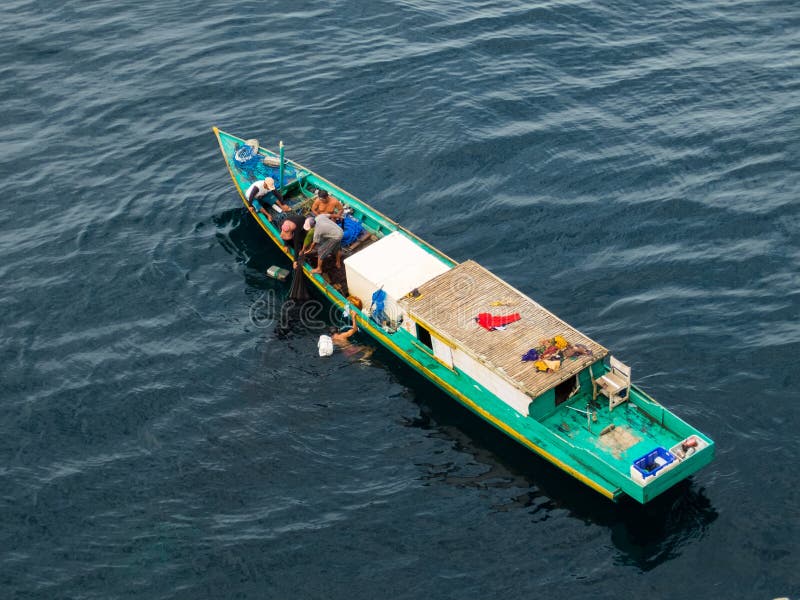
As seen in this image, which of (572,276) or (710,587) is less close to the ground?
(572,276)

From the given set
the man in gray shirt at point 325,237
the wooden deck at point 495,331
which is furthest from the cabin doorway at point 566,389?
the man in gray shirt at point 325,237

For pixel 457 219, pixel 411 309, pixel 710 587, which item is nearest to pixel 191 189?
pixel 457 219

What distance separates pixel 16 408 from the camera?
131 feet

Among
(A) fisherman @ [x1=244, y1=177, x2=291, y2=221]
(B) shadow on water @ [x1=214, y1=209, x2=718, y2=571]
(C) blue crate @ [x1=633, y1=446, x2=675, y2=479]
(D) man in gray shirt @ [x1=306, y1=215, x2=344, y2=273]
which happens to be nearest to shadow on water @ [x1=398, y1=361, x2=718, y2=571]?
(B) shadow on water @ [x1=214, y1=209, x2=718, y2=571]

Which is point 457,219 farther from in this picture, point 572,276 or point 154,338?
point 154,338

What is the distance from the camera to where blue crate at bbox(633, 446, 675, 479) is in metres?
32.9

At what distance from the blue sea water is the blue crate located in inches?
90.3

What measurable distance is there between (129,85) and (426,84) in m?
17.6

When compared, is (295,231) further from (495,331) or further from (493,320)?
(495,331)

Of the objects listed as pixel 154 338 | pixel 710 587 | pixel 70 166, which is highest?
pixel 70 166

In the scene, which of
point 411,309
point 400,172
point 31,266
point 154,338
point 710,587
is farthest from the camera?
point 400,172

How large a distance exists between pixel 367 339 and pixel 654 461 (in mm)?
A: 14136

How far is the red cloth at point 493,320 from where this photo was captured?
122 feet

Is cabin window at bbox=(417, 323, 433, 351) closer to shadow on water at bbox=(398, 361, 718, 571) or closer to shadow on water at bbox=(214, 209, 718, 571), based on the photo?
shadow on water at bbox=(214, 209, 718, 571)
